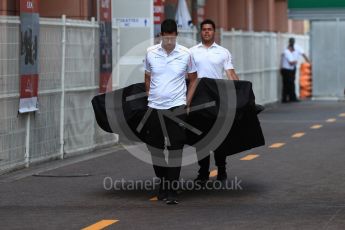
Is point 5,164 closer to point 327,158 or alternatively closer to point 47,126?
point 47,126

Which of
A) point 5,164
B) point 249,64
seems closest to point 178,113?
point 5,164

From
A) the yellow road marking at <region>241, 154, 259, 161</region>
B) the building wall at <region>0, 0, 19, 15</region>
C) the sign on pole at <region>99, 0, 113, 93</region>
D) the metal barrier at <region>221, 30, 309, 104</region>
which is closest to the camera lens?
the building wall at <region>0, 0, 19, 15</region>

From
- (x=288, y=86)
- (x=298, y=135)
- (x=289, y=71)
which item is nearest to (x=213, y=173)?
(x=298, y=135)

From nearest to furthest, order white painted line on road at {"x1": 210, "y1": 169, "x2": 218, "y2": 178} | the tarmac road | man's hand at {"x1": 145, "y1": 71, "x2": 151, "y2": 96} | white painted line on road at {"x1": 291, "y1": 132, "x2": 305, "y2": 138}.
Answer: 1. the tarmac road
2. man's hand at {"x1": 145, "y1": 71, "x2": 151, "y2": 96}
3. white painted line on road at {"x1": 210, "y1": 169, "x2": 218, "y2": 178}
4. white painted line on road at {"x1": 291, "y1": 132, "x2": 305, "y2": 138}

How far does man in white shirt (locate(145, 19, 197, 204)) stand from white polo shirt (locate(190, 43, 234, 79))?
0.98 metres

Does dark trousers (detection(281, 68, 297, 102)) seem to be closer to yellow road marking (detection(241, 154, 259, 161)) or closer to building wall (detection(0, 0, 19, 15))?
yellow road marking (detection(241, 154, 259, 161))

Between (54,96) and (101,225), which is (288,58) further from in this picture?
(101,225)

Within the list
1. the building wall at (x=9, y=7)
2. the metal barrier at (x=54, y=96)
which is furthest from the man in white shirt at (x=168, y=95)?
the building wall at (x=9, y=7)

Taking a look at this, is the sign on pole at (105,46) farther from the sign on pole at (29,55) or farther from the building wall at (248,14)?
the building wall at (248,14)

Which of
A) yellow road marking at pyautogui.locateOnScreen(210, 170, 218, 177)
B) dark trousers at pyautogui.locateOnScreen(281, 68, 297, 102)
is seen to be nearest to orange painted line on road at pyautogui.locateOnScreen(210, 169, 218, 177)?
yellow road marking at pyautogui.locateOnScreen(210, 170, 218, 177)

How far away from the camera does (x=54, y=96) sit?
52.9 ft

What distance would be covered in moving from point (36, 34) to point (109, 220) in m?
5.36

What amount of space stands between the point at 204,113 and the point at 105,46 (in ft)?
21.9

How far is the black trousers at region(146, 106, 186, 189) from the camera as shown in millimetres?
11484
